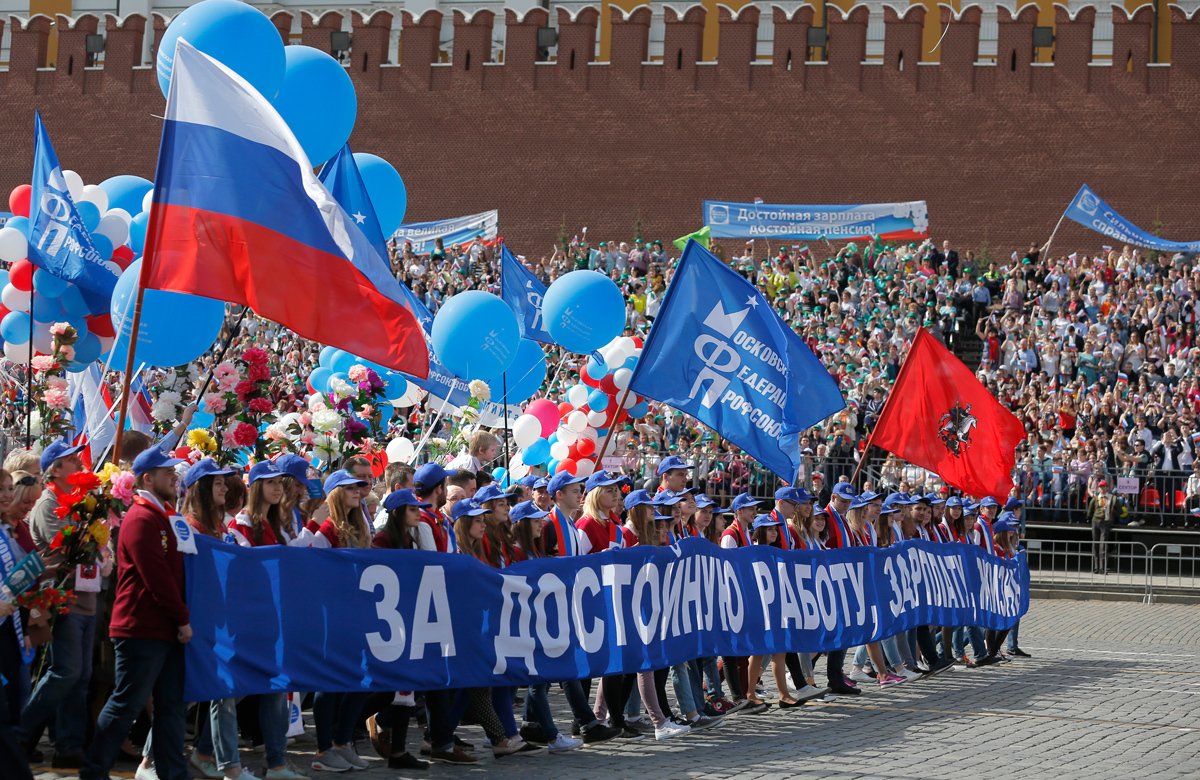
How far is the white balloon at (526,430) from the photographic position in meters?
17.9

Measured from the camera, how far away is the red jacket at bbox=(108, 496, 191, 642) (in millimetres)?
7961

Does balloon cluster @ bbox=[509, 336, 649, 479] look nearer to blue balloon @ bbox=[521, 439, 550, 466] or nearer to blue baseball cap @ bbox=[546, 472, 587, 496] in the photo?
blue balloon @ bbox=[521, 439, 550, 466]

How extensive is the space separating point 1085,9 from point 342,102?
1091 inches

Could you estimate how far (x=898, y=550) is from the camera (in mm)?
14297

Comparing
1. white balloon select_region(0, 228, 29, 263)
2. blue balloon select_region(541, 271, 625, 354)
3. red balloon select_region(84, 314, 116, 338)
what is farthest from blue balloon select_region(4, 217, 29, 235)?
blue balloon select_region(541, 271, 625, 354)

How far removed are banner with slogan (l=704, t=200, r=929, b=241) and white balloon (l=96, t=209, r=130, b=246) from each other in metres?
23.6

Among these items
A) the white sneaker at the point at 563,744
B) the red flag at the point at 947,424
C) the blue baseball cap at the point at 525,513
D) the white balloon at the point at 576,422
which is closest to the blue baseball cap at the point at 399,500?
the blue baseball cap at the point at 525,513

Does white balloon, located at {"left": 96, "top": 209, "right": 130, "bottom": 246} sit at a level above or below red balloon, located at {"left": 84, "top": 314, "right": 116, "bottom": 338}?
above

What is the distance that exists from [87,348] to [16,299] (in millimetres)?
681

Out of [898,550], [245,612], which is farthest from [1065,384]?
[245,612]

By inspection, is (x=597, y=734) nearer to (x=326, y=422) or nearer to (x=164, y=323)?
(x=326, y=422)

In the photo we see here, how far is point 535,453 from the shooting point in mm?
18109

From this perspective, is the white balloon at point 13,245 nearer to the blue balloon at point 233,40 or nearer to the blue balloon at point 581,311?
the blue balloon at point 233,40

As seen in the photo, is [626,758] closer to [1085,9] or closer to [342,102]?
[342,102]
